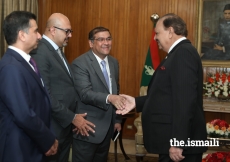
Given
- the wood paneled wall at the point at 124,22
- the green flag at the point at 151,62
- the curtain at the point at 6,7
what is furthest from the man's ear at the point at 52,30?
the wood paneled wall at the point at 124,22

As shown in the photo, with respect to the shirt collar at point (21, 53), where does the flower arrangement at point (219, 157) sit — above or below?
below

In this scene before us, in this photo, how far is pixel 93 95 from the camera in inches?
126

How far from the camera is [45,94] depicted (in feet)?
7.99

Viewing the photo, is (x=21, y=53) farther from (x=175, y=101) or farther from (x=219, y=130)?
(x=219, y=130)

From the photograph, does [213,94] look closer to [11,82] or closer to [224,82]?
[224,82]

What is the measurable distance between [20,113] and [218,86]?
4.45m

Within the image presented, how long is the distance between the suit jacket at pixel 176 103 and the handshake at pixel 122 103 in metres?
0.54

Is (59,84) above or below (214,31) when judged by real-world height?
below

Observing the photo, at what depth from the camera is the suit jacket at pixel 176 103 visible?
2.39 metres

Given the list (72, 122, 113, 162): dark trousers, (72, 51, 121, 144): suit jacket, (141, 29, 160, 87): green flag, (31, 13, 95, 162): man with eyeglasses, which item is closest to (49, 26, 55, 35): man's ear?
(31, 13, 95, 162): man with eyeglasses

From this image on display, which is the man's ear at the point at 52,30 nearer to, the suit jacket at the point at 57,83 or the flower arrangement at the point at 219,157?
the suit jacket at the point at 57,83

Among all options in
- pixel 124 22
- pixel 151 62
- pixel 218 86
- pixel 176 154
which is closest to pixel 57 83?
pixel 176 154

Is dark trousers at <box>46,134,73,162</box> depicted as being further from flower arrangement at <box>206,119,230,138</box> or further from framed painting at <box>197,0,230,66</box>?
framed painting at <box>197,0,230,66</box>

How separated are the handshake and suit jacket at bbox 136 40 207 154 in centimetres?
54
